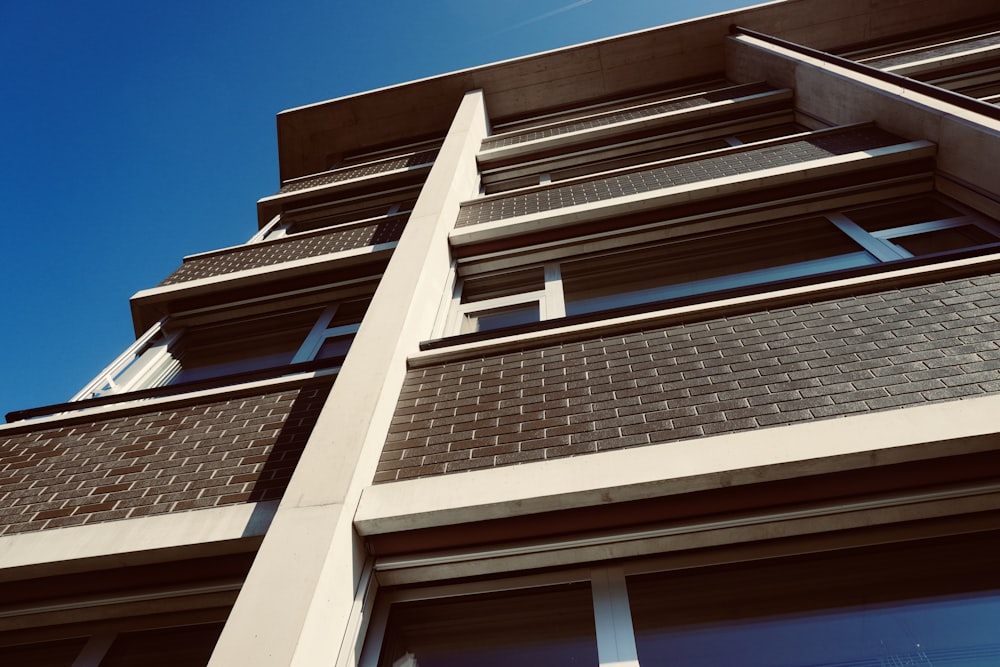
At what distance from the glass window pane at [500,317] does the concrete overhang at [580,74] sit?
8462mm

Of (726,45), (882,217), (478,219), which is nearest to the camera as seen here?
(882,217)

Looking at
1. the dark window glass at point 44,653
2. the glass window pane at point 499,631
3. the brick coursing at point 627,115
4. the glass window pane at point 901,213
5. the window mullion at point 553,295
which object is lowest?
the dark window glass at point 44,653

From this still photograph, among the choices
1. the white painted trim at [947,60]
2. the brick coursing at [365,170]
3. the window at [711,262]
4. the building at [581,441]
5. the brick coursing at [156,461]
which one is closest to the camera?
the building at [581,441]

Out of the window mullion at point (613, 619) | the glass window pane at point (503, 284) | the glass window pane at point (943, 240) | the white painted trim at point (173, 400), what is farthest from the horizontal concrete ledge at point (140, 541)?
the glass window pane at point (943, 240)

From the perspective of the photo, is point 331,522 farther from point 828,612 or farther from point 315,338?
point 315,338

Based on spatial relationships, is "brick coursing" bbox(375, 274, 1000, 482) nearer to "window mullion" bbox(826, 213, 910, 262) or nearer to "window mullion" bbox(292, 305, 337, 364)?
"window mullion" bbox(826, 213, 910, 262)

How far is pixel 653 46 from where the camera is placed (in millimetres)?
11750

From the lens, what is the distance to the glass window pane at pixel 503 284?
20.1 ft

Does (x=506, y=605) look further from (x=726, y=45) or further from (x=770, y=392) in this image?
(x=726, y=45)

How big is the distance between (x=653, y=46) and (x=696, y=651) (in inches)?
475

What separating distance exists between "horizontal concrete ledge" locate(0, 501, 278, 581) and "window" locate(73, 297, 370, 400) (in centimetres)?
237

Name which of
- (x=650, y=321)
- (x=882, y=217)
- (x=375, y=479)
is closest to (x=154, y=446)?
(x=375, y=479)

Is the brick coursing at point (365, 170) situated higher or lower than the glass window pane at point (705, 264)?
higher

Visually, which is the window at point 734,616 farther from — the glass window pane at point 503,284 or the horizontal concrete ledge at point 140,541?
the glass window pane at point 503,284
